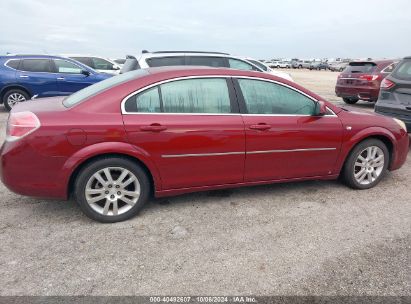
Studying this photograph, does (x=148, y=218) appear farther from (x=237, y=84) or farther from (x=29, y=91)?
(x=29, y=91)

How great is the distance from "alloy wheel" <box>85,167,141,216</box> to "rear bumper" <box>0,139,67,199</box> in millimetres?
285

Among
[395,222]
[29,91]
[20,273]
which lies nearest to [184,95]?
[20,273]

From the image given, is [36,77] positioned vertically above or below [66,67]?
below

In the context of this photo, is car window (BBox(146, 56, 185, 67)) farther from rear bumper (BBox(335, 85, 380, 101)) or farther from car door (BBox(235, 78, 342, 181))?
rear bumper (BBox(335, 85, 380, 101))

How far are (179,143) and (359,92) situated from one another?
8.80 meters

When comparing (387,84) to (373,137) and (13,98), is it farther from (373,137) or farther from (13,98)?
(13,98)

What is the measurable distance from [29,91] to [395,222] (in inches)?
378

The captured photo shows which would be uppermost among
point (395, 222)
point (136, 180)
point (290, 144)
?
point (290, 144)

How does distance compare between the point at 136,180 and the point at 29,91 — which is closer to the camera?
the point at 136,180

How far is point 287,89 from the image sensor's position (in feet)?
12.4

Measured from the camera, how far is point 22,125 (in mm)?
3012

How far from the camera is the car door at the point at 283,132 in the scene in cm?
357

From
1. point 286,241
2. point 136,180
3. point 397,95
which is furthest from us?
point 397,95

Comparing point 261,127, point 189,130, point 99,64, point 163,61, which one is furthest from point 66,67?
point 261,127
